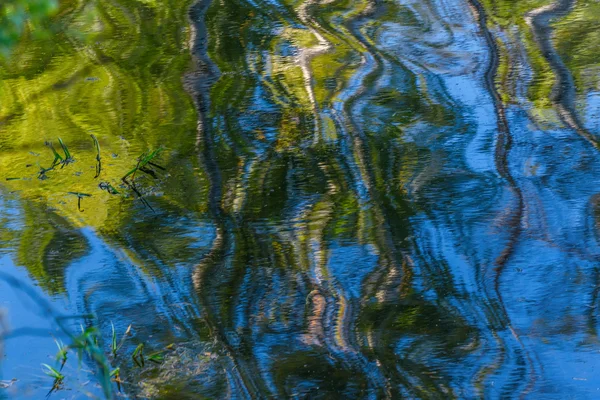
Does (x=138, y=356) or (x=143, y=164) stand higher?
(x=143, y=164)

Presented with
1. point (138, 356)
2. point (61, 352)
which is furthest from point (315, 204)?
point (61, 352)

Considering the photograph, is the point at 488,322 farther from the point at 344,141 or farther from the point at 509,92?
the point at 509,92

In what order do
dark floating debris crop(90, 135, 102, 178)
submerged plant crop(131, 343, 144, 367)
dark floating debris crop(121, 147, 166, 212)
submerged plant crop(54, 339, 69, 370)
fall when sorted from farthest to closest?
dark floating debris crop(90, 135, 102, 178) < dark floating debris crop(121, 147, 166, 212) < submerged plant crop(131, 343, 144, 367) < submerged plant crop(54, 339, 69, 370)

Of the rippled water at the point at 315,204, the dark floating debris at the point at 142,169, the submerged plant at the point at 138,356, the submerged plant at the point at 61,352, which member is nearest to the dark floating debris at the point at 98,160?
the rippled water at the point at 315,204

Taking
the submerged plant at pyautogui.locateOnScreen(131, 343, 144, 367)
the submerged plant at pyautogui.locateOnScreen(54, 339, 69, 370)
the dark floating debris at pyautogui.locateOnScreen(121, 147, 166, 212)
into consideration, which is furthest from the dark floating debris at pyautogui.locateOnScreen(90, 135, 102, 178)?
the submerged plant at pyautogui.locateOnScreen(131, 343, 144, 367)

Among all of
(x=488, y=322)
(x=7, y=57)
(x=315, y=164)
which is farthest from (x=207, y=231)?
(x=7, y=57)

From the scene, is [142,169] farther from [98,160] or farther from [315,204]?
[315,204]

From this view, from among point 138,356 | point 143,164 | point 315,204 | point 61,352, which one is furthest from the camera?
point 143,164

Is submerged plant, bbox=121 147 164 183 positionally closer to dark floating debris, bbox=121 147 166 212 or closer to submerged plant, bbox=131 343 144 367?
dark floating debris, bbox=121 147 166 212
